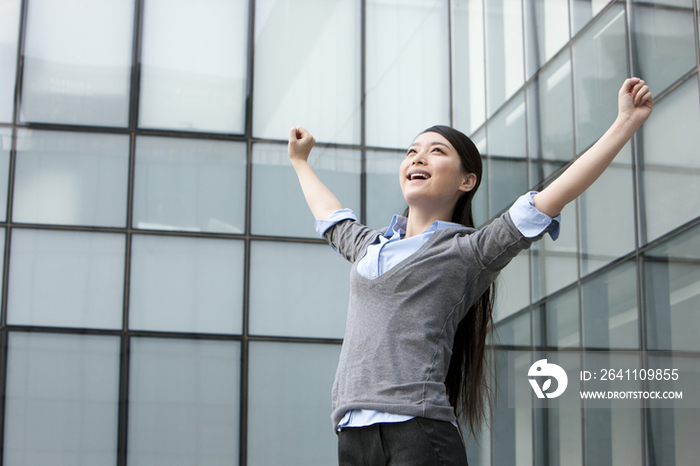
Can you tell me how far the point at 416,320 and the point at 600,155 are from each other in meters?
0.58

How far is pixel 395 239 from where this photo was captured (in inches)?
83.7

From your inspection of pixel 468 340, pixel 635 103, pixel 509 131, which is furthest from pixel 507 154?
pixel 635 103

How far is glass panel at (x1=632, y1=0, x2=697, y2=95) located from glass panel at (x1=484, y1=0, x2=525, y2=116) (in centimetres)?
189

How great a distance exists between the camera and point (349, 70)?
8.83m

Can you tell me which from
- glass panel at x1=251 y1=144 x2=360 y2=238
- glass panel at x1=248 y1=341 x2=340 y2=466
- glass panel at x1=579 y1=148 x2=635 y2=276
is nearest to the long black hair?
glass panel at x1=579 y1=148 x2=635 y2=276

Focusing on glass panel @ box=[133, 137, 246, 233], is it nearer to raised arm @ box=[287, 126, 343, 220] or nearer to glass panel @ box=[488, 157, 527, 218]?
glass panel @ box=[488, 157, 527, 218]

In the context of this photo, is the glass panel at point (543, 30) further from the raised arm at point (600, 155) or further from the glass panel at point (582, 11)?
the raised arm at point (600, 155)

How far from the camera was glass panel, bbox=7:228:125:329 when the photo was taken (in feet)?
25.6

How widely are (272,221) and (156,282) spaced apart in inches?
54.0

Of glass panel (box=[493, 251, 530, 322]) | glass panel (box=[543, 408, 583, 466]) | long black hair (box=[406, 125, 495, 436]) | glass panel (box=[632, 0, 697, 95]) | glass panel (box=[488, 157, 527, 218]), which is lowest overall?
glass panel (box=[543, 408, 583, 466])

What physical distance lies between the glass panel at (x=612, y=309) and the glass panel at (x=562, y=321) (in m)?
0.13

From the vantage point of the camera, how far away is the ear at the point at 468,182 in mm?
2195

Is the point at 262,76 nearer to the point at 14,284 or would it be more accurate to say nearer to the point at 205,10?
the point at 205,10

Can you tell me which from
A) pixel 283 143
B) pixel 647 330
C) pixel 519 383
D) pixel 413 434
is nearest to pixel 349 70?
pixel 283 143
